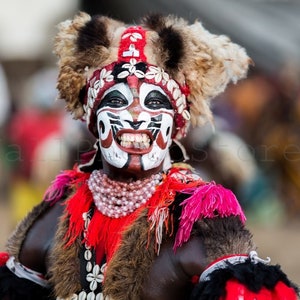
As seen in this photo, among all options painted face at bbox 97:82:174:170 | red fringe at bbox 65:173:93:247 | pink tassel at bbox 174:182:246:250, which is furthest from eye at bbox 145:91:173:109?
red fringe at bbox 65:173:93:247

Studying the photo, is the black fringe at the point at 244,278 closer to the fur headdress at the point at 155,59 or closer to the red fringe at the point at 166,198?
the red fringe at the point at 166,198

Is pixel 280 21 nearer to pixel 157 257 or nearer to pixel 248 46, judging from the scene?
pixel 248 46

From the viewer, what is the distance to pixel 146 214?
382 centimetres

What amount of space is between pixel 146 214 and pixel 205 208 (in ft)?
0.89

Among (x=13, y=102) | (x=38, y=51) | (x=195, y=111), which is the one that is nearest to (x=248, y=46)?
(x=13, y=102)

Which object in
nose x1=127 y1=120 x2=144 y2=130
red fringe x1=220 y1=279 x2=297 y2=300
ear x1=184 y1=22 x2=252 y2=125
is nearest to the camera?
red fringe x1=220 y1=279 x2=297 y2=300

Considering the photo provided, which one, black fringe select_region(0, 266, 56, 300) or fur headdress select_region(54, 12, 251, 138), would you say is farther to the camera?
black fringe select_region(0, 266, 56, 300)

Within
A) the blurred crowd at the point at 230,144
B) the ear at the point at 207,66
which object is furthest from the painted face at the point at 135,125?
the blurred crowd at the point at 230,144

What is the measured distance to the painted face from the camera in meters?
3.83

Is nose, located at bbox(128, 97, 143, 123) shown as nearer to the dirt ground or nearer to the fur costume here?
the fur costume

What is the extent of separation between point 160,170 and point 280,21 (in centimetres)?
1188

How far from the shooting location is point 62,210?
4.14m

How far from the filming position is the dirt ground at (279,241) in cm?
1003

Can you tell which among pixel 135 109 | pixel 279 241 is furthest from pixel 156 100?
pixel 279 241
